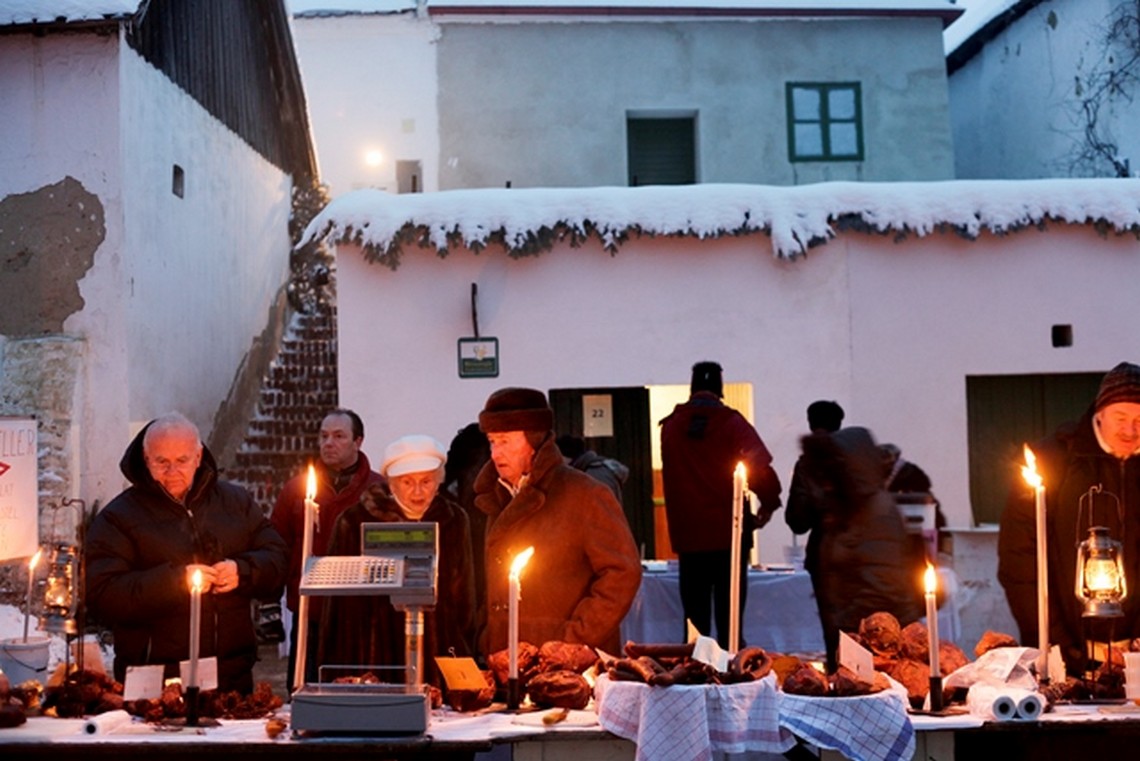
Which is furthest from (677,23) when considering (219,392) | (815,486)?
(815,486)

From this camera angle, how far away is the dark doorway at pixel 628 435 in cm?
1180

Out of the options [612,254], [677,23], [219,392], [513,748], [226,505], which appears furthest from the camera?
[677,23]

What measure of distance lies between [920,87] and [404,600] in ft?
51.6

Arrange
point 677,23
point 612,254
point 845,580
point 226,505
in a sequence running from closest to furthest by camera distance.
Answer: point 226,505, point 845,580, point 612,254, point 677,23

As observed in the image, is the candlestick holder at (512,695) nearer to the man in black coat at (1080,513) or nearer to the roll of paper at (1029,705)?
the roll of paper at (1029,705)

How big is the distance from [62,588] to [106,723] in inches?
27.7

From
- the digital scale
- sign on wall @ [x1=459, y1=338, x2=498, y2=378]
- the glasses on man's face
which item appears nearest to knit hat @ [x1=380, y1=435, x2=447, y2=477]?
the digital scale

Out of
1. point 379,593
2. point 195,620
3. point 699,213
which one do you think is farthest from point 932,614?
point 699,213

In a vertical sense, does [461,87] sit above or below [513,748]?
above

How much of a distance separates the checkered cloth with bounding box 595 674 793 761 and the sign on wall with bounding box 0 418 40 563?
5.00 meters

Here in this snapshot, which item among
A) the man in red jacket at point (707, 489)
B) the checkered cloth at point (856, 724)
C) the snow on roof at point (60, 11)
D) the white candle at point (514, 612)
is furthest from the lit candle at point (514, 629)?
the snow on roof at point (60, 11)

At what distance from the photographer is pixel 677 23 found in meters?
18.6

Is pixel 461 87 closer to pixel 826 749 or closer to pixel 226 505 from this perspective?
pixel 226 505

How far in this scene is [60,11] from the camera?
37.7 ft
